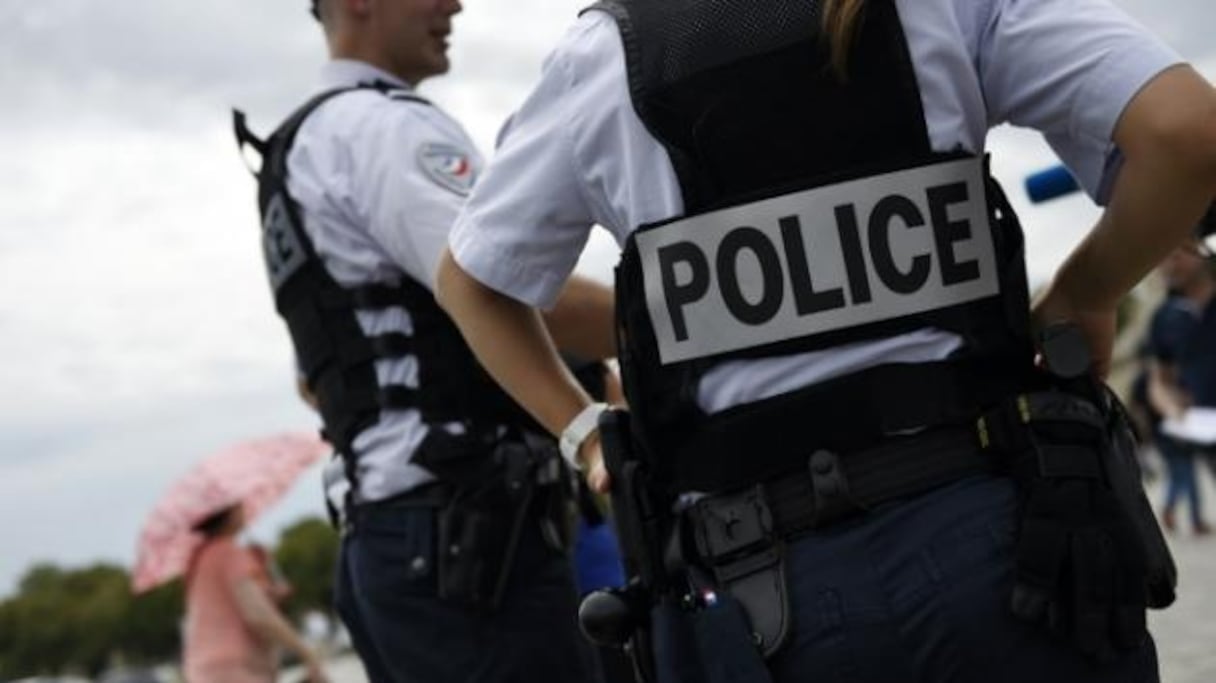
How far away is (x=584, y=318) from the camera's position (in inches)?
120

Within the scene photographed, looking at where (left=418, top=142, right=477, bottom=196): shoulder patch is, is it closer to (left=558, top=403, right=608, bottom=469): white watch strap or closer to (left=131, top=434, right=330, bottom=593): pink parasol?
(left=558, top=403, right=608, bottom=469): white watch strap

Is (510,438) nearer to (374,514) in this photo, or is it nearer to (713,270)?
(374,514)

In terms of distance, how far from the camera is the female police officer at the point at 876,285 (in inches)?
69.9

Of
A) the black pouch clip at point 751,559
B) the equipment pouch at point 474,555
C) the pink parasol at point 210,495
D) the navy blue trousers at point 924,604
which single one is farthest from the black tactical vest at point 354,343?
the pink parasol at point 210,495

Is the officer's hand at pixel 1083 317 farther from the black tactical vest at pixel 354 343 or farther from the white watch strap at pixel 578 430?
the black tactical vest at pixel 354 343

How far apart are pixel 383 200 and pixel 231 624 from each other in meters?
4.38

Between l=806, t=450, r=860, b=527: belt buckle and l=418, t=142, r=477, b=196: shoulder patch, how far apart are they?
1.34m

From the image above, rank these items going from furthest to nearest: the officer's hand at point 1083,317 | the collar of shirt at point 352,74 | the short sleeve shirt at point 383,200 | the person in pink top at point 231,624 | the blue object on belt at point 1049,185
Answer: the person in pink top at point 231,624 < the collar of shirt at point 352,74 < the short sleeve shirt at point 383,200 < the blue object on belt at point 1049,185 < the officer's hand at point 1083,317

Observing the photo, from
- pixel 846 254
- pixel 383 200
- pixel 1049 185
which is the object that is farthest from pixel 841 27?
pixel 383 200

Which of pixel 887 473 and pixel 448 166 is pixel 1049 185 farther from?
pixel 448 166

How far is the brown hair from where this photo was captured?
71.7 inches

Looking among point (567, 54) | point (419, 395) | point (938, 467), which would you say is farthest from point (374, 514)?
point (938, 467)

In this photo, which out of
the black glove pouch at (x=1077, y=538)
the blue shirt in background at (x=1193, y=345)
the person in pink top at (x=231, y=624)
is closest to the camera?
the black glove pouch at (x=1077, y=538)

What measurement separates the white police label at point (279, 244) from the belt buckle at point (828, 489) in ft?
5.49
